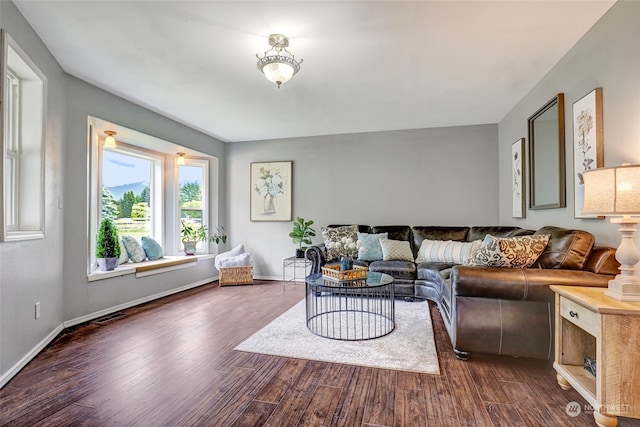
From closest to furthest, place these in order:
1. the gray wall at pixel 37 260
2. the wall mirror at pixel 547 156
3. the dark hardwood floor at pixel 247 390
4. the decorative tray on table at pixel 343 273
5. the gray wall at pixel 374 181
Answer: the dark hardwood floor at pixel 247 390 < the gray wall at pixel 37 260 < the wall mirror at pixel 547 156 < the decorative tray on table at pixel 343 273 < the gray wall at pixel 374 181

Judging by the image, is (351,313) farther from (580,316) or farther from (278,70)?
(278,70)

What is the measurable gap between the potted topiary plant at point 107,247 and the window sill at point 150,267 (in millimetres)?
87

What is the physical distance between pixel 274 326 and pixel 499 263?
2096mm

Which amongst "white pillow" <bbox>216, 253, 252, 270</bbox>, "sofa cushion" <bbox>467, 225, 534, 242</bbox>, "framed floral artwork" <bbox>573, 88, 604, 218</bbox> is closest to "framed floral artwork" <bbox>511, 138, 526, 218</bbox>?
"sofa cushion" <bbox>467, 225, 534, 242</bbox>

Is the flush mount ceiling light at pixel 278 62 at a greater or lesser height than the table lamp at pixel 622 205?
greater

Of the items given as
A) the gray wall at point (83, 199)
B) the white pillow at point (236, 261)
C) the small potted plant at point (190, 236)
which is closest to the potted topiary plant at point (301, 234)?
the white pillow at point (236, 261)

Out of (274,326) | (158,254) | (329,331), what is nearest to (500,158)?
(329,331)

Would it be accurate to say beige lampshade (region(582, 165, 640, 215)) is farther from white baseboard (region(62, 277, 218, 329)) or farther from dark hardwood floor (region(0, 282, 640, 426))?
white baseboard (region(62, 277, 218, 329))

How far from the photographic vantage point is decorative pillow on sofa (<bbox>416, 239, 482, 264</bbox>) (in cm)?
397

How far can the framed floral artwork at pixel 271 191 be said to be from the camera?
5516mm

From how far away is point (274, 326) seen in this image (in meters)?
3.09

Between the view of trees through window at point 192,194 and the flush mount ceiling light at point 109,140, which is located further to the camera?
the view of trees through window at point 192,194

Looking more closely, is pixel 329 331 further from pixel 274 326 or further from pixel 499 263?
pixel 499 263

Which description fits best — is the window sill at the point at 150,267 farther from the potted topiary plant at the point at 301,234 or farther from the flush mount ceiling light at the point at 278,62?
the flush mount ceiling light at the point at 278,62
